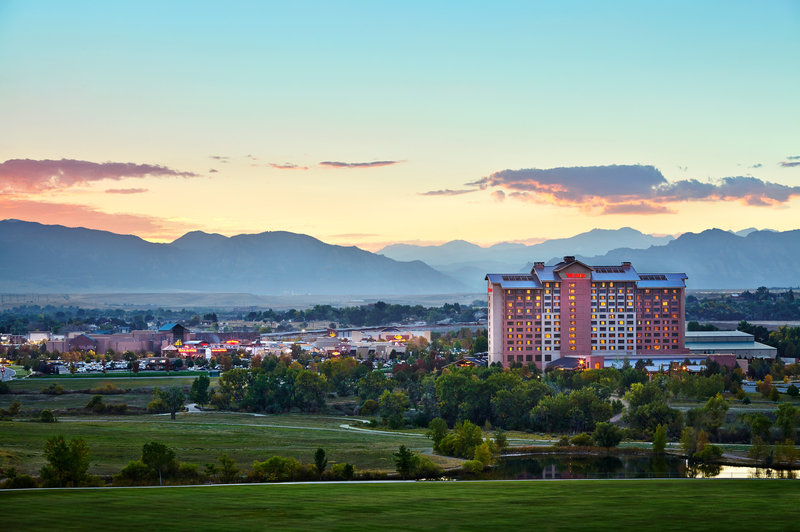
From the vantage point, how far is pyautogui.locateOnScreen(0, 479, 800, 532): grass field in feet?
88.7

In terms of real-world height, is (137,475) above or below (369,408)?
above

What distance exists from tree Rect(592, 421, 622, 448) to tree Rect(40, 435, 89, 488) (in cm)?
3467

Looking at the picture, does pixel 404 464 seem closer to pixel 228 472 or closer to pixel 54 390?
pixel 228 472

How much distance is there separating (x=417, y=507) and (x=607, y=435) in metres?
33.4

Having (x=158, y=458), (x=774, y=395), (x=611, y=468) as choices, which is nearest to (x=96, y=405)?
(x=158, y=458)

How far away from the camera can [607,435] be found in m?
61.2

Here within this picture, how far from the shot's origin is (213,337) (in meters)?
174

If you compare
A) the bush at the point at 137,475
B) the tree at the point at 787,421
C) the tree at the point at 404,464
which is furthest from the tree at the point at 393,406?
the bush at the point at 137,475

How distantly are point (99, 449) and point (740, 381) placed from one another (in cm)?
6503

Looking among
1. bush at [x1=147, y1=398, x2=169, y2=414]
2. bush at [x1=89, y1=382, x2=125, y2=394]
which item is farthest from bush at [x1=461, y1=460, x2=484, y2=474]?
bush at [x1=89, y1=382, x2=125, y2=394]

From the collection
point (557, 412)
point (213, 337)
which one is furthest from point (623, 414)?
point (213, 337)

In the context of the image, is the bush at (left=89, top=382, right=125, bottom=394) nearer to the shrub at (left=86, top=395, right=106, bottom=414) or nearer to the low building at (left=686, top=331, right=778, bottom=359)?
the shrub at (left=86, top=395, right=106, bottom=414)

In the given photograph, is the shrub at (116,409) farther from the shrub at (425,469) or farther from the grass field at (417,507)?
the grass field at (417,507)

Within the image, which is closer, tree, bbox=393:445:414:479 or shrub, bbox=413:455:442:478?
tree, bbox=393:445:414:479
